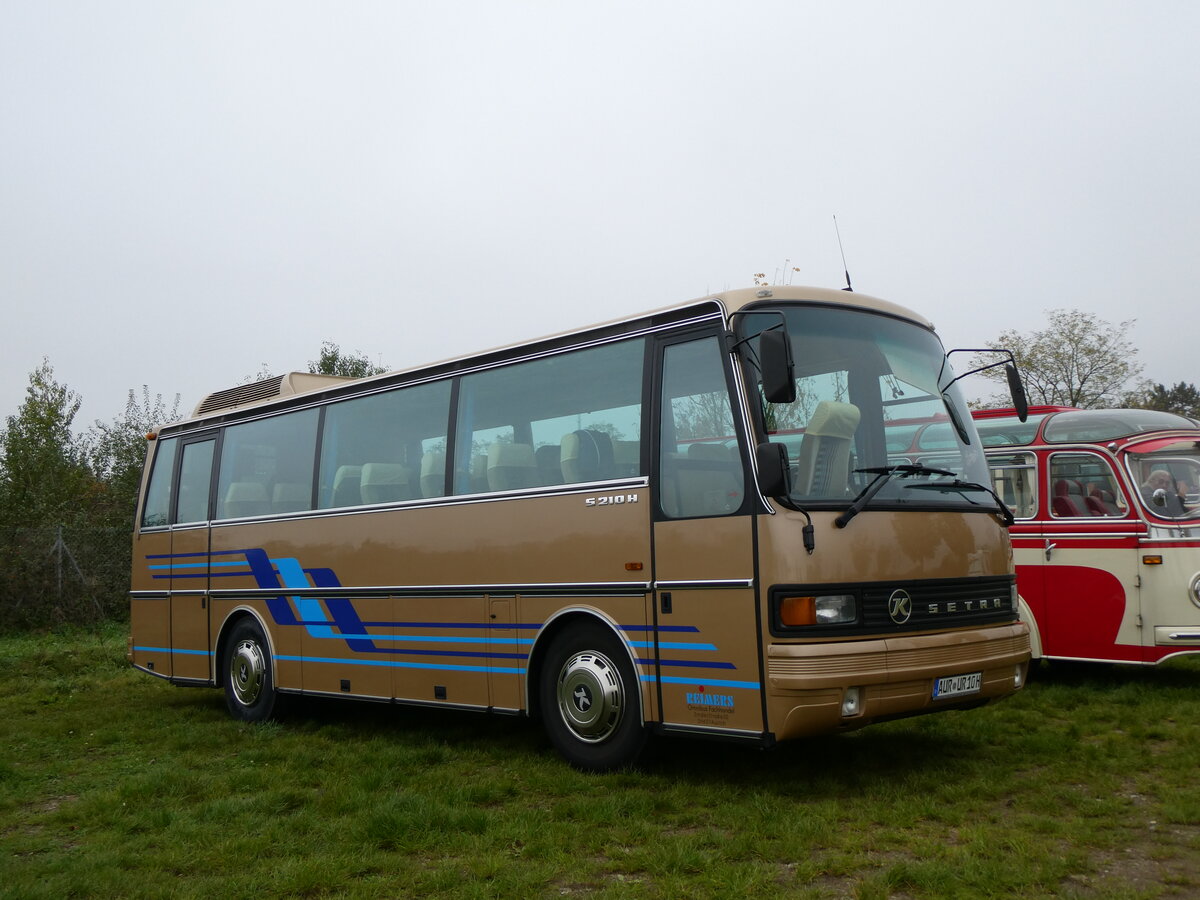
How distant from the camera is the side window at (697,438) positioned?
7.00 m

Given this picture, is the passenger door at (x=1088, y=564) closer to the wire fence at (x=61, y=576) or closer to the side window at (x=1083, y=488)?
the side window at (x=1083, y=488)

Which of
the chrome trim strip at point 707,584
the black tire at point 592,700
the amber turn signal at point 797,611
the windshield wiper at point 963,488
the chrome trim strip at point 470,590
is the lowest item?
the black tire at point 592,700

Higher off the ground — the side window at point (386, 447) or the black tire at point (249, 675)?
the side window at point (386, 447)

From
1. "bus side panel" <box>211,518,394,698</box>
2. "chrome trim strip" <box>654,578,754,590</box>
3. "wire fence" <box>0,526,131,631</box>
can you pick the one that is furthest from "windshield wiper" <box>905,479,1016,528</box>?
"wire fence" <box>0,526,131,631</box>

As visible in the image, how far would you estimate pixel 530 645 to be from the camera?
8.34 meters

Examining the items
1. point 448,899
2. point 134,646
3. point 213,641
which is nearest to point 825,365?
point 448,899

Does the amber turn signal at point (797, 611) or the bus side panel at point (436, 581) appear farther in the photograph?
the bus side panel at point (436, 581)

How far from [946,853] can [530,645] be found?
3.62 m

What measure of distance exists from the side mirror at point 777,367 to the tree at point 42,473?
2154 cm

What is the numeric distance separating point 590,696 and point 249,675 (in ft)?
17.2

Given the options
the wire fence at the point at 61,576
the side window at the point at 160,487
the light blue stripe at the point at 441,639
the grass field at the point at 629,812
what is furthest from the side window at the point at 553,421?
the wire fence at the point at 61,576

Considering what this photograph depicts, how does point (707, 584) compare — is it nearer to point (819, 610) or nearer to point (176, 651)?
point (819, 610)

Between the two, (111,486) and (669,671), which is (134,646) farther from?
(111,486)

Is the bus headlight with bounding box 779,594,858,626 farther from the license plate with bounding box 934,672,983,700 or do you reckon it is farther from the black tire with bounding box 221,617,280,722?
the black tire with bounding box 221,617,280,722
